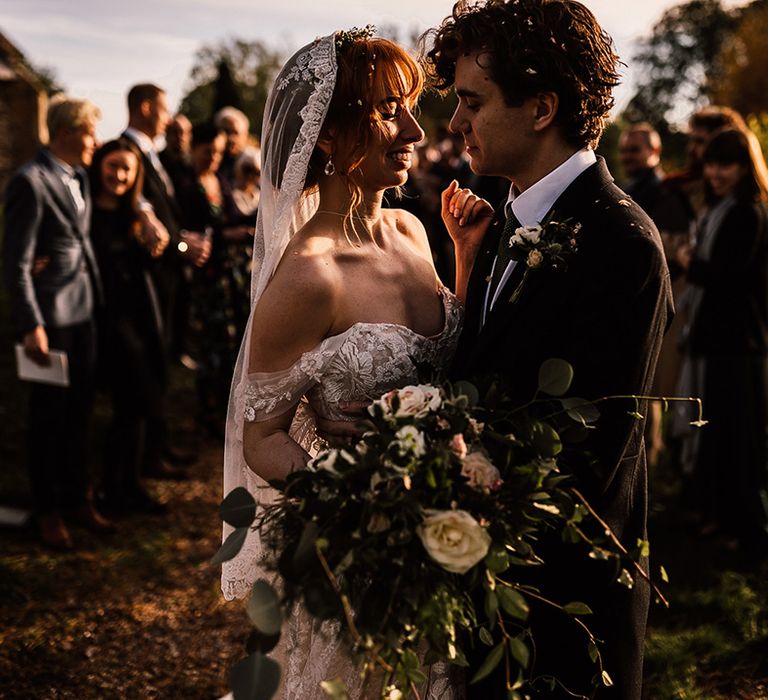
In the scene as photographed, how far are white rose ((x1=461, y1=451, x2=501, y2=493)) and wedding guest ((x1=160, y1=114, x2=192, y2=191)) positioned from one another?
566cm

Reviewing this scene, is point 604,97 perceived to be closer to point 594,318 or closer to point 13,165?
point 594,318

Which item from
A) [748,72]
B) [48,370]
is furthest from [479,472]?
[748,72]

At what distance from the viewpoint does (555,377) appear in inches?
72.8

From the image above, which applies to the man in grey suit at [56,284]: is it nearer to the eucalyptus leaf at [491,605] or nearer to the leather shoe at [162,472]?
the leather shoe at [162,472]

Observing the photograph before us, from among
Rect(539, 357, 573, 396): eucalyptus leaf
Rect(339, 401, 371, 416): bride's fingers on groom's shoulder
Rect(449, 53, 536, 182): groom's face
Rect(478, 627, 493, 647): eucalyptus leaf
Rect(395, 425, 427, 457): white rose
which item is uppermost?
Rect(449, 53, 536, 182): groom's face

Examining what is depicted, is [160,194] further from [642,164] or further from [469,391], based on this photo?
[469,391]

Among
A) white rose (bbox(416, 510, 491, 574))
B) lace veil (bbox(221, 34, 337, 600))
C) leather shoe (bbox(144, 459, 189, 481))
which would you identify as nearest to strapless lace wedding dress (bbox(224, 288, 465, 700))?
lace veil (bbox(221, 34, 337, 600))

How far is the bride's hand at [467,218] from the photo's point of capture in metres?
2.83

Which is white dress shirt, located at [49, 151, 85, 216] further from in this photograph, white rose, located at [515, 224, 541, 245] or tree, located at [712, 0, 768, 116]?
tree, located at [712, 0, 768, 116]

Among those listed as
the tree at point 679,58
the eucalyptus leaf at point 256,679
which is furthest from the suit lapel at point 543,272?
the tree at point 679,58

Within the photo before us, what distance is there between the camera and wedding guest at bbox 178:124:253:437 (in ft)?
22.0

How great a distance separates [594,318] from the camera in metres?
2.05

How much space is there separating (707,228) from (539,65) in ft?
11.2

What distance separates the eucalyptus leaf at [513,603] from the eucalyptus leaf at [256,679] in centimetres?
49
